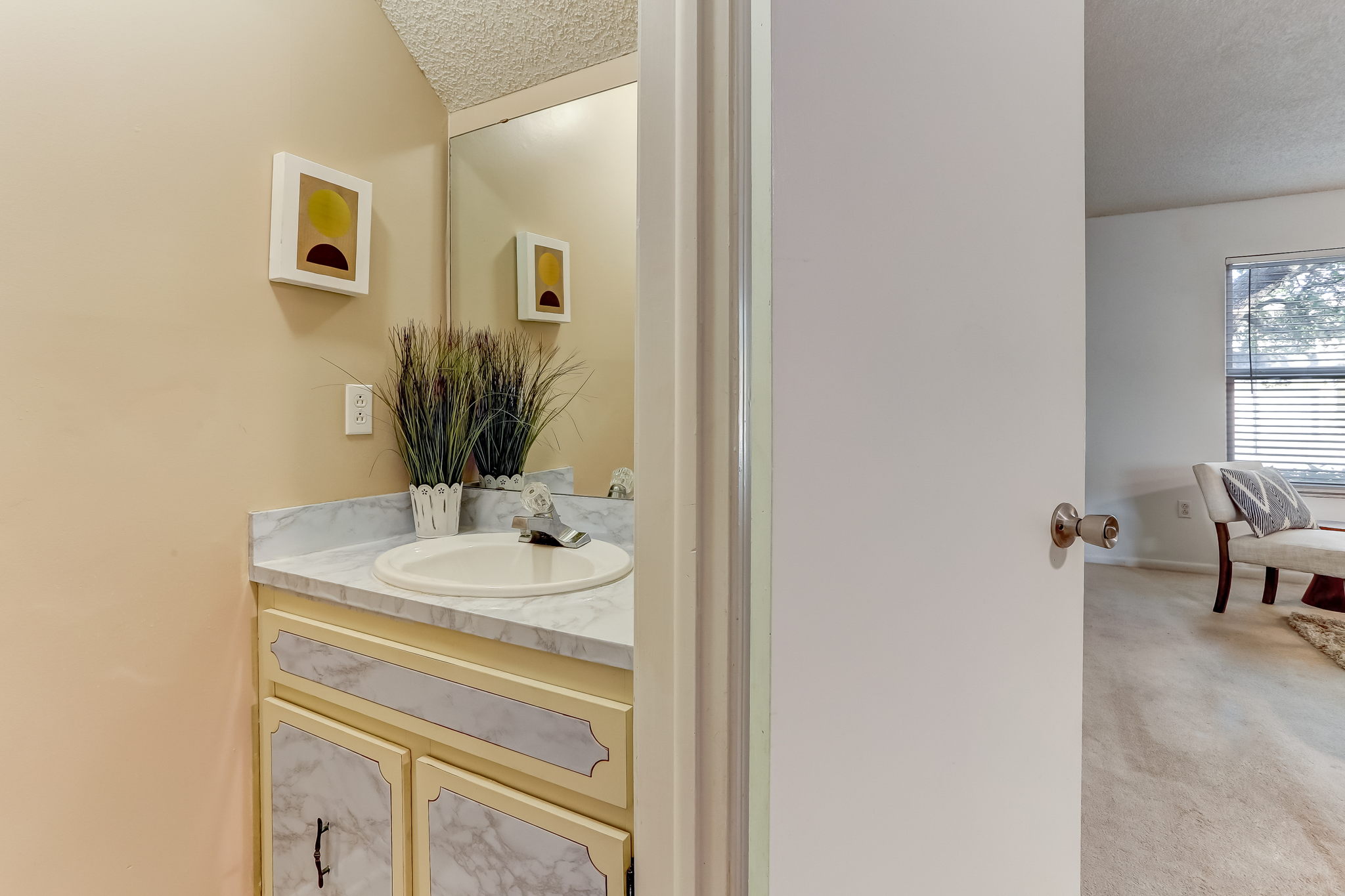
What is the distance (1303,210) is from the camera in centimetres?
392

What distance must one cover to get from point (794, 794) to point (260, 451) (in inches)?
47.8

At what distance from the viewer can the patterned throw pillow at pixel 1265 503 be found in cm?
329

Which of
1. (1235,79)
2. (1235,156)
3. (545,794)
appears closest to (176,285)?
(545,794)

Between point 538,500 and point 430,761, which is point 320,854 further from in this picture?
point 538,500

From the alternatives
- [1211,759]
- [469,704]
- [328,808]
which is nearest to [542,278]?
[469,704]

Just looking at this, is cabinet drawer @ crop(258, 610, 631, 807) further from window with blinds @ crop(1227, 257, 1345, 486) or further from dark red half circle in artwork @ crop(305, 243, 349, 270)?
window with blinds @ crop(1227, 257, 1345, 486)

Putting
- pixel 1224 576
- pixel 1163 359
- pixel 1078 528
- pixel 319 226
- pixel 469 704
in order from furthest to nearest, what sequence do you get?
pixel 1163 359 < pixel 1224 576 < pixel 319 226 < pixel 469 704 < pixel 1078 528

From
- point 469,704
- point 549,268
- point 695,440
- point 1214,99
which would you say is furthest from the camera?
point 1214,99

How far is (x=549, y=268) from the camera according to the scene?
5.13 ft

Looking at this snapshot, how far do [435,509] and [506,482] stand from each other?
176mm

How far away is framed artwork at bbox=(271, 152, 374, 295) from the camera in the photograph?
126 centimetres

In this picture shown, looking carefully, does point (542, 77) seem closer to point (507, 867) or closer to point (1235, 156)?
point (507, 867)

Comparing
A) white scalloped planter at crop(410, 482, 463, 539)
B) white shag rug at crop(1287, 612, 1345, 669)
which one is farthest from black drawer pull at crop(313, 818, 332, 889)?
white shag rug at crop(1287, 612, 1345, 669)

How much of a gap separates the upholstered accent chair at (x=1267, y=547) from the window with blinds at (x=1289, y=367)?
0.73m
